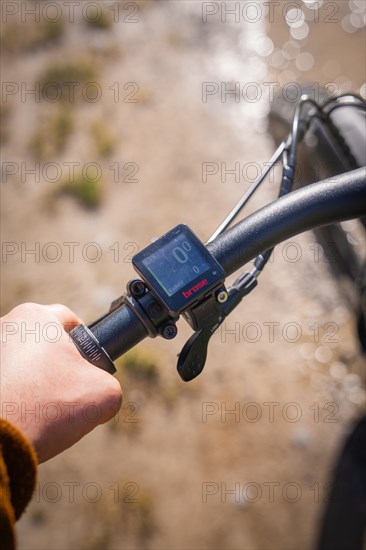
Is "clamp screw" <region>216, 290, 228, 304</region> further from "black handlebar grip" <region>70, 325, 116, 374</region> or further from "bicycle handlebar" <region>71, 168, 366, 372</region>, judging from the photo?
"black handlebar grip" <region>70, 325, 116, 374</region>

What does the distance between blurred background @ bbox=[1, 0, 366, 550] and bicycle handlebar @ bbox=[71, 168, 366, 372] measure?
1952 mm

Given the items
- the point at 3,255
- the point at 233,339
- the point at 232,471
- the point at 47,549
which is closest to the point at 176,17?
the point at 3,255

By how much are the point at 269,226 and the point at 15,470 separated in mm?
771

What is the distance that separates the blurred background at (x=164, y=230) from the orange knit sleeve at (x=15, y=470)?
2.01 m

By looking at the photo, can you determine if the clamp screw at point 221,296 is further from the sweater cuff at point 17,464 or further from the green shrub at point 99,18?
the green shrub at point 99,18

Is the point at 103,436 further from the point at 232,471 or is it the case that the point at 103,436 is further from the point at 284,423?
the point at 284,423

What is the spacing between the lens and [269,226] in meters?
1.37

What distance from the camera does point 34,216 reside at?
3779 mm

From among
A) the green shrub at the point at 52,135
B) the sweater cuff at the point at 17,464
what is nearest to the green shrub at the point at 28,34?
the green shrub at the point at 52,135

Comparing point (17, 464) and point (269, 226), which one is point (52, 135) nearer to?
point (269, 226)

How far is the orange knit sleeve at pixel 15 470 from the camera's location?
1.02m

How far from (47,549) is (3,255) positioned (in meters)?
1.75

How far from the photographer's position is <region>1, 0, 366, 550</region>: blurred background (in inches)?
117

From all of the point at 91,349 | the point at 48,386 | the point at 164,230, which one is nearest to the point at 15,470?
the point at 48,386
